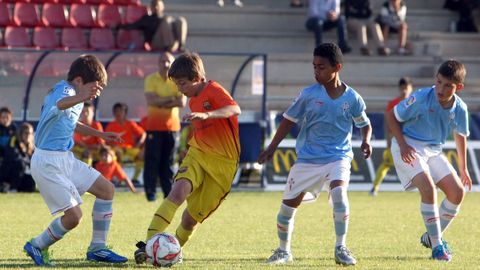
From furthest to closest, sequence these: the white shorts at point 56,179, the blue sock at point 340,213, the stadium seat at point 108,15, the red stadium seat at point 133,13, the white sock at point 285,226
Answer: the red stadium seat at point 133,13, the stadium seat at point 108,15, the white sock at point 285,226, the blue sock at point 340,213, the white shorts at point 56,179

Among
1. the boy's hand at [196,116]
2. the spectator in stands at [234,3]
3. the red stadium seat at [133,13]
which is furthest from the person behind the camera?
the spectator in stands at [234,3]

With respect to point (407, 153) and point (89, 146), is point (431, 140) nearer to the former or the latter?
point (407, 153)

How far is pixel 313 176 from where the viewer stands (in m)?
9.43

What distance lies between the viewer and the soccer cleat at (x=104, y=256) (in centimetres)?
905

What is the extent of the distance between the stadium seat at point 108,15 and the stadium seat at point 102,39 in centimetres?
45

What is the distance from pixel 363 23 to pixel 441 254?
1526 cm

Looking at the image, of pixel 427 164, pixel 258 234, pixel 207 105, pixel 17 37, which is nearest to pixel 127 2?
pixel 17 37

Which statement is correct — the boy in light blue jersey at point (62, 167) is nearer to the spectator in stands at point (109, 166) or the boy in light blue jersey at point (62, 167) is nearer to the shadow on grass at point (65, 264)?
the shadow on grass at point (65, 264)

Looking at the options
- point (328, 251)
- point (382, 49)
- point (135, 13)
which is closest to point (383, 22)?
point (382, 49)

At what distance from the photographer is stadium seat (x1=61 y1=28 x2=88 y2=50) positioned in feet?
74.4

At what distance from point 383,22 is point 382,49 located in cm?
63

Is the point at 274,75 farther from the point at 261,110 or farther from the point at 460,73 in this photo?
the point at 460,73

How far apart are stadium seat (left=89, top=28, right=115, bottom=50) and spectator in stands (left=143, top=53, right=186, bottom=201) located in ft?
23.4

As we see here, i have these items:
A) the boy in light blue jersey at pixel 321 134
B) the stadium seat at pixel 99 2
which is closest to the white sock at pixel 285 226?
the boy in light blue jersey at pixel 321 134
